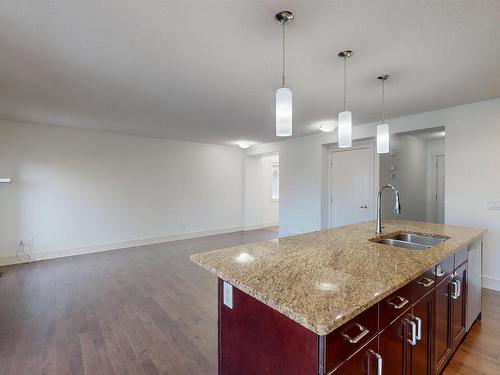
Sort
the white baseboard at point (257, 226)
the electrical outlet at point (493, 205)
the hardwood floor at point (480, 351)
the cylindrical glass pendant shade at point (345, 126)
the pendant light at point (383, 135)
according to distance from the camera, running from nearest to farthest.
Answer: the hardwood floor at point (480, 351), the cylindrical glass pendant shade at point (345, 126), the pendant light at point (383, 135), the electrical outlet at point (493, 205), the white baseboard at point (257, 226)

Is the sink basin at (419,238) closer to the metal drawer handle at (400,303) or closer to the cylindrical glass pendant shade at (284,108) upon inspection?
the metal drawer handle at (400,303)

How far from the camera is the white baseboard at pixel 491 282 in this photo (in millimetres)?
3187

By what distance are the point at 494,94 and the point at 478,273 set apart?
2209mm

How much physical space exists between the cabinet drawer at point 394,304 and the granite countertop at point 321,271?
88 millimetres

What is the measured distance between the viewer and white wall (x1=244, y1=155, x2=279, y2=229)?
7289 millimetres

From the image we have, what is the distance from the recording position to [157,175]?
18.8ft

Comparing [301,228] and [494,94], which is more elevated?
[494,94]

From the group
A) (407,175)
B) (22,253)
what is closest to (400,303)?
(407,175)

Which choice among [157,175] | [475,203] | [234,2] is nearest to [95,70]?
[234,2]

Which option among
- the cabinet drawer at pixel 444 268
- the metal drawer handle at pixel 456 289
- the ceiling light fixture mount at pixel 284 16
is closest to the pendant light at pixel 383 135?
the cabinet drawer at pixel 444 268

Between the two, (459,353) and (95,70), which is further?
(95,70)

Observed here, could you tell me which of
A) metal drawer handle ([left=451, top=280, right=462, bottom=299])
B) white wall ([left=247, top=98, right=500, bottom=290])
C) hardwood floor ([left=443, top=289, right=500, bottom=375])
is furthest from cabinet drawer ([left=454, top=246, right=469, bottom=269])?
white wall ([left=247, top=98, right=500, bottom=290])

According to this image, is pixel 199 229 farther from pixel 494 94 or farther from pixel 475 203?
pixel 494 94

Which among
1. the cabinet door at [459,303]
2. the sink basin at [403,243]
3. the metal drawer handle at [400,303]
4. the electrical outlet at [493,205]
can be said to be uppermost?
the electrical outlet at [493,205]
